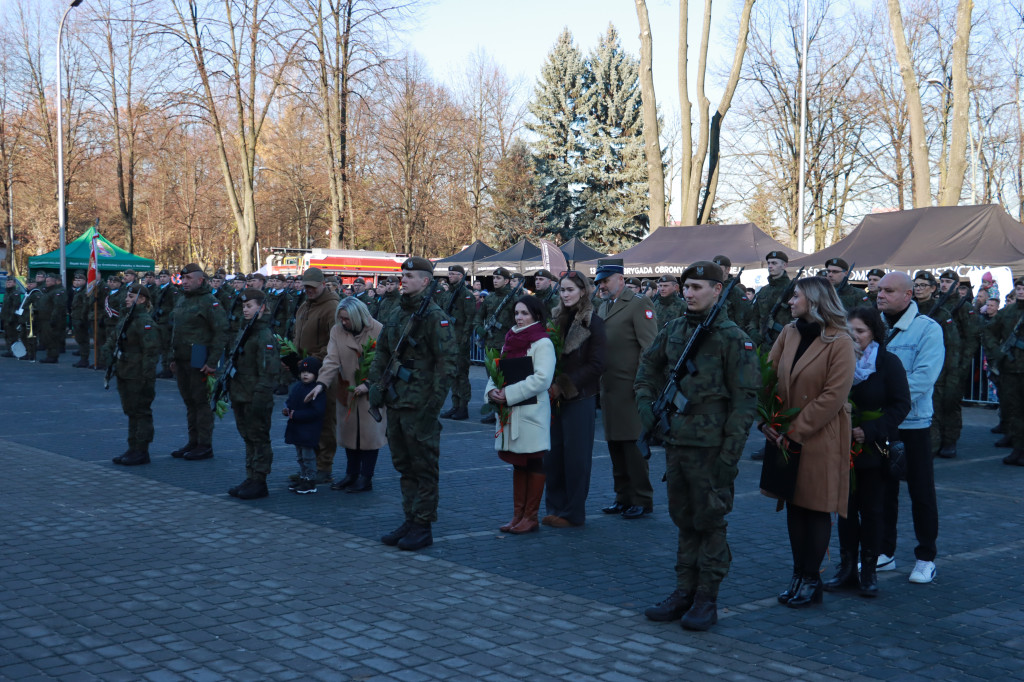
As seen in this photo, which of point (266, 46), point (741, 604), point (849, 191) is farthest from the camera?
point (849, 191)

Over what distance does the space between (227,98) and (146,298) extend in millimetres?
23774

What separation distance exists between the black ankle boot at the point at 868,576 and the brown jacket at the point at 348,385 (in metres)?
4.38

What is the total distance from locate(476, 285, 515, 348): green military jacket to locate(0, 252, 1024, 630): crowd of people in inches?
61.8

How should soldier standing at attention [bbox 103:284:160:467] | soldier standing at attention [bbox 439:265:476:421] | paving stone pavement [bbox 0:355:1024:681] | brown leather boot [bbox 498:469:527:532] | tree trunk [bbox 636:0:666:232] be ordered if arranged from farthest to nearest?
1. tree trunk [bbox 636:0:666:232]
2. soldier standing at attention [bbox 439:265:476:421]
3. soldier standing at attention [bbox 103:284:160:467]
4. brown leather boot [bbox 498:469:527:532]
5. paving stone pavement [bbox 0:355:1024:681]

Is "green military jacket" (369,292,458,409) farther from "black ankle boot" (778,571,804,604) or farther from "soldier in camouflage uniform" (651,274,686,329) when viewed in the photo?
"soldier in camouflage uniform" (651,274,686,329)

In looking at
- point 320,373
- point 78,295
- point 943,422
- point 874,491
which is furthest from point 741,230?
point 874,491

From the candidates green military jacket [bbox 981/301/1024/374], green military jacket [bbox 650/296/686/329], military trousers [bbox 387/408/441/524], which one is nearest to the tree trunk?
green military jacket [bbox 650/296/686/329]

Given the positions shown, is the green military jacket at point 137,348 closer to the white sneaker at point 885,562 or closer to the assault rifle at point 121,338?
the assault rifle at point 121,338

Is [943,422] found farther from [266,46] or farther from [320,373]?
[266,46]

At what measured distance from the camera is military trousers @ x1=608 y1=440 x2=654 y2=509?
26.4ft

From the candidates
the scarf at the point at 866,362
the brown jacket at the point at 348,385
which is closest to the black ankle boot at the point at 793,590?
the scarf at the point at 866,362

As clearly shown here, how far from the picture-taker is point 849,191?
143 feet

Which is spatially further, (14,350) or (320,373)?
(14,350)

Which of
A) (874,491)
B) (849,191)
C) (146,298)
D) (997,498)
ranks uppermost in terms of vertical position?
A: (849,191)
